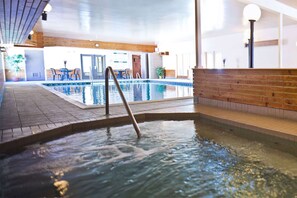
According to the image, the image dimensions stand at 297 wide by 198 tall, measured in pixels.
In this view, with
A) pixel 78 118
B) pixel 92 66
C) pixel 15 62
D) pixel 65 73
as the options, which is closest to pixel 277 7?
pixel 78 118

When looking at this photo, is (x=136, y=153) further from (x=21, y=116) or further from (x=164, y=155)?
(x=21, y=116)

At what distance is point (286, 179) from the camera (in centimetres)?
212

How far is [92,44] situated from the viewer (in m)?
14.7

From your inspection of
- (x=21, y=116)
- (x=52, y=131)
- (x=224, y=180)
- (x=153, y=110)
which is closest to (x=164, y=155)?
(x=224, y=180)

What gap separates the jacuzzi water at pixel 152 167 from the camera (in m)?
2.03

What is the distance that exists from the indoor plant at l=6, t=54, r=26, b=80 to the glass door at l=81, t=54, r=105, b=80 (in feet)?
13.3

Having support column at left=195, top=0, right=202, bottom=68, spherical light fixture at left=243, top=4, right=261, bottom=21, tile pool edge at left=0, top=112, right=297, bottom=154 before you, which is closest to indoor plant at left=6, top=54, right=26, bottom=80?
support column at left=195, top=0, right=202, bottom=68

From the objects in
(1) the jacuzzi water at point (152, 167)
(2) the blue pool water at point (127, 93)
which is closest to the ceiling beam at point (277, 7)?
(2) the blue pool water at point (127, 93)

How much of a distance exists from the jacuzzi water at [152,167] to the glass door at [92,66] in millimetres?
14480

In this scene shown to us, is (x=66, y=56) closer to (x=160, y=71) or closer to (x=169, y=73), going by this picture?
(x=160, y=71)

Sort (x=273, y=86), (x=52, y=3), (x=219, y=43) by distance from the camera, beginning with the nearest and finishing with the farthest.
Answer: (x=273, y=86), (x=52, y=3), (x=219, y=43)

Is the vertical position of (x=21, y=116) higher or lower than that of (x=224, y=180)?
higher

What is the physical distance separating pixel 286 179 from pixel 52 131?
2.80m

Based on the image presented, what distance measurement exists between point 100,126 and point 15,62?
12609mm
